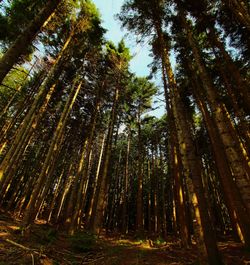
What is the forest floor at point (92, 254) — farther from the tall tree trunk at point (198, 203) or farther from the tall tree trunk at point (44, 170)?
the tall tree trunk at point (198, 203)

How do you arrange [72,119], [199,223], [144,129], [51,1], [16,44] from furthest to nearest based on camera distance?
1. [144,129]
2. [72,119]
3. [199,223]
4. [51,1]
5. [16,44]

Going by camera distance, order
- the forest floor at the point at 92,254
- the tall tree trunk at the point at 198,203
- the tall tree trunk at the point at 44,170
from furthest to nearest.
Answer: the tall tree trunk at the point at 44,170 < the forest floor at the point at 92,254 < the tall tree trunk at the point at 198,203

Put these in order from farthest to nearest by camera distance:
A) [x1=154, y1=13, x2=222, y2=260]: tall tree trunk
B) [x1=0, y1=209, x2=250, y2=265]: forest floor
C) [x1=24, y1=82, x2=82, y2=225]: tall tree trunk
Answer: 1. [x1=24, y1=82, x2=82, y2=225]: tall tree trunk
2. [x1=0, y1=209, x2=250, y2=265]: forest floor
3. [x1=154, y1=13, x2=222, y2=260]: tall tree trunk

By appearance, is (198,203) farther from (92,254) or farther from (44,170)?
(44,170)

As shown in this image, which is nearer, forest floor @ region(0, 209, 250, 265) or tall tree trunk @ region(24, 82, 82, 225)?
forest floor @ region(0, 209, 250, 265)

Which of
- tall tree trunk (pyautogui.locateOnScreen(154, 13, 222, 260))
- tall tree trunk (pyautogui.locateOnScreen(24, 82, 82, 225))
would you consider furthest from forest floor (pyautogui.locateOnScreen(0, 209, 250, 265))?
tall tree trunk (pyautogui.locateOnScreen(154, 13, 222, 260))

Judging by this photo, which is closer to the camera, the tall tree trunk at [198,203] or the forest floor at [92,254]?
the tall tree trunk at [198,203]

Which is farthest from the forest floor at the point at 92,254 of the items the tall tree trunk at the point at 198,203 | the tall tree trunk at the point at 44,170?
the tall tree trunk at the point at 198,203

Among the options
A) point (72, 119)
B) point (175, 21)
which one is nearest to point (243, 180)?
point (175, 21)

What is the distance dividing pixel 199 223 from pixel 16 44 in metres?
5.79

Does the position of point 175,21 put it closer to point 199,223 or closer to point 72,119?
point 199,223

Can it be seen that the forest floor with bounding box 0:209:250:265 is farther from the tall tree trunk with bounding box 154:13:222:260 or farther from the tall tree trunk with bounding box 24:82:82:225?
the tall tree trunk with bounding box 154:13:222:260

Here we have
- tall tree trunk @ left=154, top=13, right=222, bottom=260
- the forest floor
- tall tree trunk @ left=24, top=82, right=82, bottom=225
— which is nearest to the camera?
tall tree trunk @ left=154, top=13, right=222, bottom=260

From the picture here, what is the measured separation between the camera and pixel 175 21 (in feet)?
33.8
